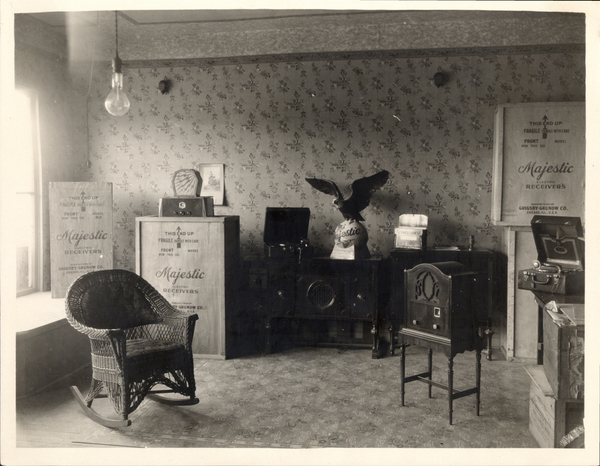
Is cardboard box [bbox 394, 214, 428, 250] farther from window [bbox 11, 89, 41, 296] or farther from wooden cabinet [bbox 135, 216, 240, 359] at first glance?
window [bbox 11, 89, 41, 296]

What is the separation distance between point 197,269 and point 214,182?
→ 120 cm

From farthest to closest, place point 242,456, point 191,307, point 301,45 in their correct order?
point 301,45 → point 191,307 → point 242,456

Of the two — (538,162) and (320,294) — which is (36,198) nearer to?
(320,294)

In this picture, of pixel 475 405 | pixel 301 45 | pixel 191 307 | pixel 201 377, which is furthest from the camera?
pixel 301 45

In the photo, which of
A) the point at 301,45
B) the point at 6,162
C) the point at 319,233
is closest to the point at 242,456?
the point at 6,162

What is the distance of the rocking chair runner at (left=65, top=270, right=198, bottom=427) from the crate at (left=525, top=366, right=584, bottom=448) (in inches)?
90.0

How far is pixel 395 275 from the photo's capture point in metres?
5.24

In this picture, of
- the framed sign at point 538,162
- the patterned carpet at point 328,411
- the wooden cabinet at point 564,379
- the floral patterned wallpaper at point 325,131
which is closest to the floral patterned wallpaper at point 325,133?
the floral patterned wallpaper at point 325,131

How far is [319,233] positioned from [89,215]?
2.36 metres

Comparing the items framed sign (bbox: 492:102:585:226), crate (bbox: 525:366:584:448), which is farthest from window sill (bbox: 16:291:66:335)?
framed sign (bbox: 492:102:585:226)

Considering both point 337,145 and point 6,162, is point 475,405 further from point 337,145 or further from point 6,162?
point 6,162

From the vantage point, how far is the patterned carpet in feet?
11.0

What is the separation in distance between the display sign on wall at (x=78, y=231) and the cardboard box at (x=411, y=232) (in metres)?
2.90

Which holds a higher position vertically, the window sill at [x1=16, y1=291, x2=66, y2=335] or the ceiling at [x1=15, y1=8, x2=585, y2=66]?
the ceiling at [x1=15, y1=8, x2=585, y2=66]
